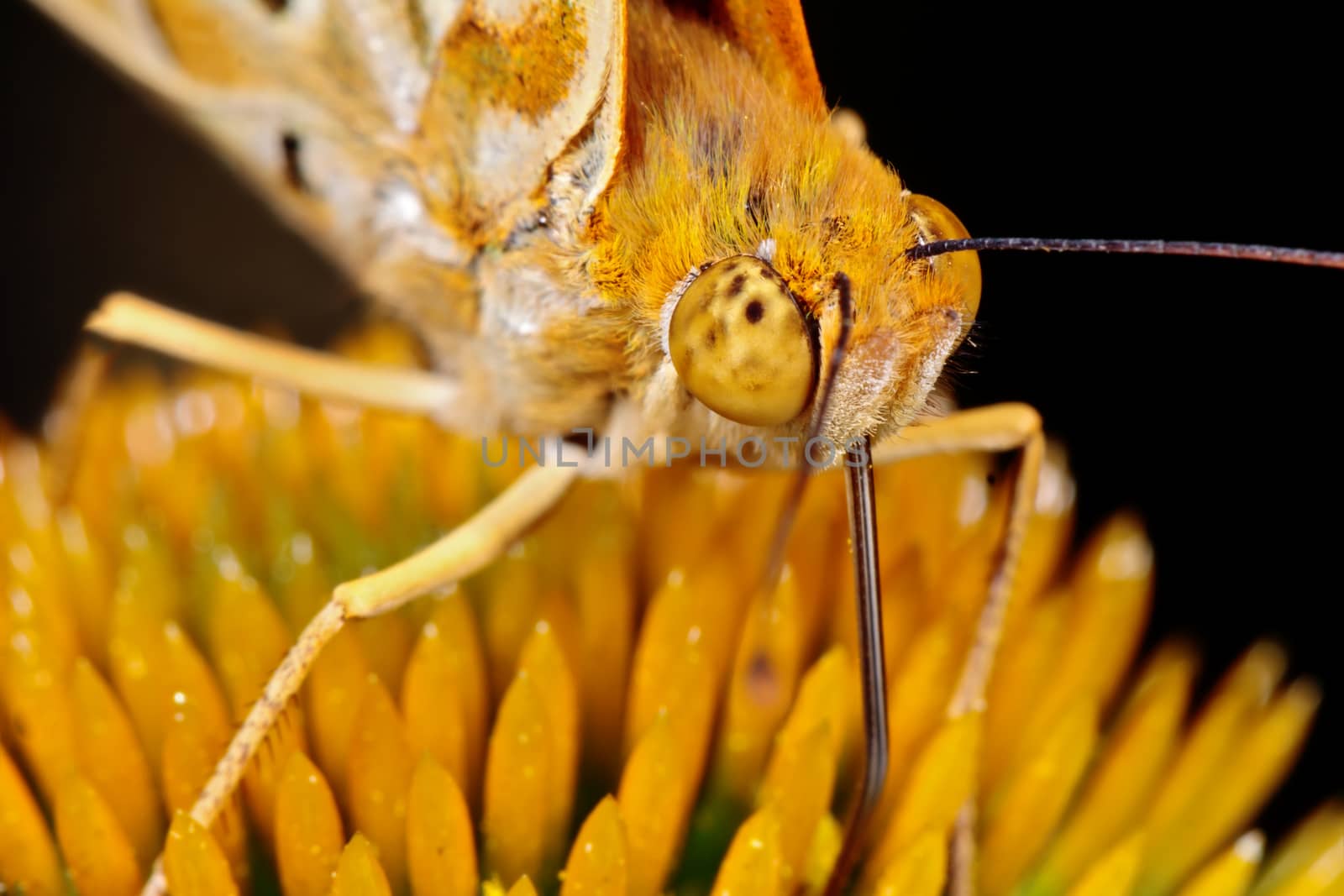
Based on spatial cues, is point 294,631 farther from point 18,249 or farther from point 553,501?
point 18,249

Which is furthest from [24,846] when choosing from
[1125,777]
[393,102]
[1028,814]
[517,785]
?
[1125,777]

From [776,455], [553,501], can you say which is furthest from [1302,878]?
[553,501]

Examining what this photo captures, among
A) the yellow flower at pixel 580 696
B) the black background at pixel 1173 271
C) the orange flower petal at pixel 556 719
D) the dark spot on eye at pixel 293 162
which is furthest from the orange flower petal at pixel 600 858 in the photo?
the black background at pixel 1173 271

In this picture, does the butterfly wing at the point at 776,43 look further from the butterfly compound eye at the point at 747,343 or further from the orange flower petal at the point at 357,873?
the orange flower petal at the point at 357,873

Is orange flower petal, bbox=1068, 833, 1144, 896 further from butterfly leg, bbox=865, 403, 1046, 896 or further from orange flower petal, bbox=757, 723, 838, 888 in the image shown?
orange flower petal, bbox=757, 723, 838, 888

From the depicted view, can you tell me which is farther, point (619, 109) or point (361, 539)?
point (361, 539)
